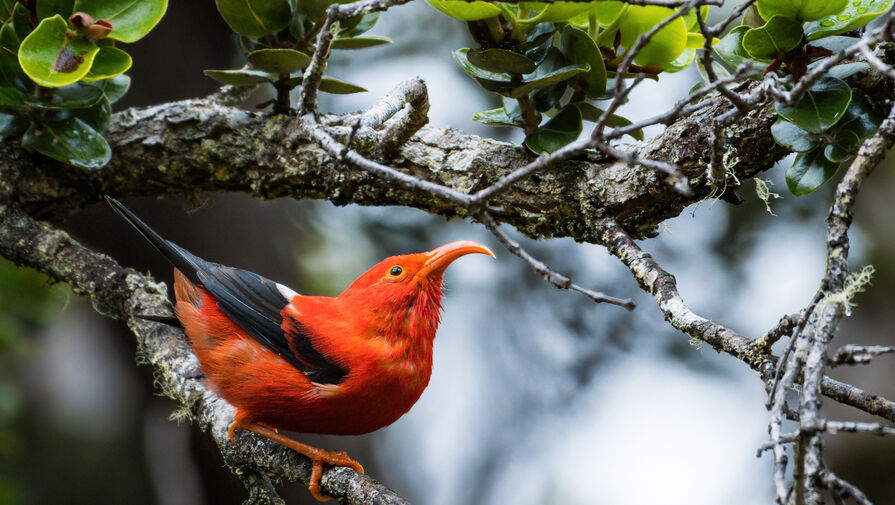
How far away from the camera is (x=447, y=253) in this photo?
225cm

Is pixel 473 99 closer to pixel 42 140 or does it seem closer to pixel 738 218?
pixel 738 218

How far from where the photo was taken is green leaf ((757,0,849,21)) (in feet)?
5.52

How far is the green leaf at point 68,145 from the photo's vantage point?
254 cm

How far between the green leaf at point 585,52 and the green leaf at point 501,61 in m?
0.11

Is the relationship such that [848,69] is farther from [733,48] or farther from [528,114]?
[528,114]

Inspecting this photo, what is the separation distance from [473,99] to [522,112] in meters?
2.45

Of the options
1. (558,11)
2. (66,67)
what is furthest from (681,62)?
(66,67)

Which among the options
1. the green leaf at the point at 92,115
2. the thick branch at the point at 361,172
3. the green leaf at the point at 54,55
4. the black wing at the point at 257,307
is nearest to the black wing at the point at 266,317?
the black wing at the point at 257,307

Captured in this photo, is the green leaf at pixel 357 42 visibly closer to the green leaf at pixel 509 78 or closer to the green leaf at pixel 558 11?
the green leaf at pixel 509 78

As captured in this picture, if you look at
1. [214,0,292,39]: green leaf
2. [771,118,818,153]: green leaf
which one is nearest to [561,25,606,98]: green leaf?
[771,118,818,153]: green leaf

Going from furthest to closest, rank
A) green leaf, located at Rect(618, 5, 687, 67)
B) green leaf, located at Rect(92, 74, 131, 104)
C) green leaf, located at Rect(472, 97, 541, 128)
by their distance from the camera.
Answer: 1. green leaf, located at Rect(92, 74, 131, 104)
2. green leaf, located at Rect(472, 97, 541, 128)
3. green leaf, located at Rect(618, 5, 687, 67)

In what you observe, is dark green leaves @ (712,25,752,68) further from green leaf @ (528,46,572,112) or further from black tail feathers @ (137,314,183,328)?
black tail feathers @ (137,314,183,328)

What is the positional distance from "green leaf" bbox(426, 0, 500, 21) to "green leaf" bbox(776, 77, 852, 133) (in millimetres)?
745

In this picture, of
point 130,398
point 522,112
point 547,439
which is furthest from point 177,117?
point 547,439
